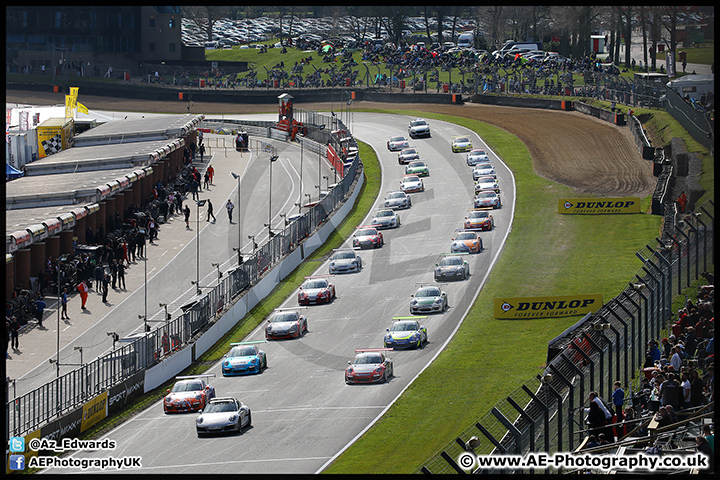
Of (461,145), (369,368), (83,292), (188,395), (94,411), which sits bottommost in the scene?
(94,411)

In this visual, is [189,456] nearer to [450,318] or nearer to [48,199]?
[450,318]

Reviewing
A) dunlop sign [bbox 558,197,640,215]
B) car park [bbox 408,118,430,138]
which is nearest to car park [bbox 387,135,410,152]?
car park [bbox 408,118,430,138]

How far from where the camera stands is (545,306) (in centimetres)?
3866

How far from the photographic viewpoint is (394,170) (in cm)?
7050

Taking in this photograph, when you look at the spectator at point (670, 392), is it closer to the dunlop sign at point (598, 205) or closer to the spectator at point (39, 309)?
the spectator at point (39, 309)

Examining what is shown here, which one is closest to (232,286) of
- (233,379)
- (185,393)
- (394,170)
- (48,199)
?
(233,379)

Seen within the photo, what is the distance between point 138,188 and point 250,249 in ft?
35.9

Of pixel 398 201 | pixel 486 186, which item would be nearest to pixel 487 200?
pixel 486 186

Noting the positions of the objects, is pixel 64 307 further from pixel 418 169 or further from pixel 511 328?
pixel 418 169

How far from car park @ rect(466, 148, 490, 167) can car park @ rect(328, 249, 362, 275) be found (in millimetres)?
21948

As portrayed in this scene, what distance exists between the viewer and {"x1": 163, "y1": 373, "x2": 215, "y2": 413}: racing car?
3100 centimetres

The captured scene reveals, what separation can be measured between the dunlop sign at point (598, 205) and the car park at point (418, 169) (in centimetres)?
1277

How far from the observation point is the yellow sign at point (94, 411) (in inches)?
1166

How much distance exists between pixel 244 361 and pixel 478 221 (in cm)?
2180
